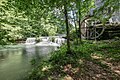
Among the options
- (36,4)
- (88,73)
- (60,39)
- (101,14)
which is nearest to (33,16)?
(36,4)

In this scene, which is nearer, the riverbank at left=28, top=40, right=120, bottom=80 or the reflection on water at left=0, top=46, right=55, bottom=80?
the riverbank at left=28, top=40, right=120, bottom=80

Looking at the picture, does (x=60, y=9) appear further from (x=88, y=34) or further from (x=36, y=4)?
(x=88, y=34)

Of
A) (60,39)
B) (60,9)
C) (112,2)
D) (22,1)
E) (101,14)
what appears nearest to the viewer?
(22,1)

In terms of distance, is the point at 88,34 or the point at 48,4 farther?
the point at 88,34

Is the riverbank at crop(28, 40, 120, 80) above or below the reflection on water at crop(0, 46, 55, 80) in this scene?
above

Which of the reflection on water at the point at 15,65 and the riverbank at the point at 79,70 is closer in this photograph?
the riverbank at the point at 79,70

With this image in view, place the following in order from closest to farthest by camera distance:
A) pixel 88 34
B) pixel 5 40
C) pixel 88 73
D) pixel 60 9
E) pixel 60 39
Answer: pixel 88 73 < pixel 60 9 < pixel 5 40 < pixel 88 34 < pixel 60 39

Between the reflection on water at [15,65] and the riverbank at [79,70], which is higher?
the riverbank at [79,70]

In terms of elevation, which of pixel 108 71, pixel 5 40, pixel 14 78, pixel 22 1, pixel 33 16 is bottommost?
pixel 14 78

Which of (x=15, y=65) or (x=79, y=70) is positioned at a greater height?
(x=79, y=70)

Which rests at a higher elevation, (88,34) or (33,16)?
(33,16)

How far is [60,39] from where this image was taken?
24.3 m

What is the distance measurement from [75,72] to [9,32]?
616 cm

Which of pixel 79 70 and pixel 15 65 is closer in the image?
pixel 79 70
